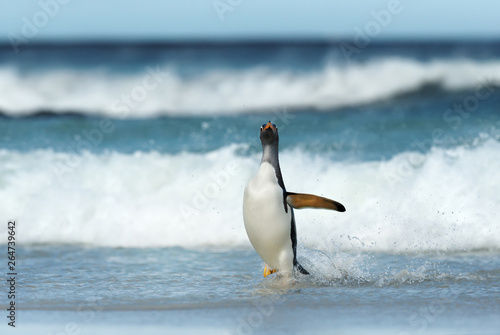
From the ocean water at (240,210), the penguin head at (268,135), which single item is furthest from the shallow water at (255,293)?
the penguin head at (268,135)

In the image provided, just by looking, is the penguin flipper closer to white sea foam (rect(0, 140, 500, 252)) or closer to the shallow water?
the shallow water

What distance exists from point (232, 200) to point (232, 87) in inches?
476

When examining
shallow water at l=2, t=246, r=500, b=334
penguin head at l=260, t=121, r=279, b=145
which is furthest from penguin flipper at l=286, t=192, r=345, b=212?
shallow water at l=2, t=246, r=500, b=334

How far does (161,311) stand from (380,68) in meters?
18.3

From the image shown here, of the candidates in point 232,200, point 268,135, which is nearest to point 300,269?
point 268,135

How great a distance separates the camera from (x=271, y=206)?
638 centimetres

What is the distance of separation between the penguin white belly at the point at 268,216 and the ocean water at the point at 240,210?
32 cm

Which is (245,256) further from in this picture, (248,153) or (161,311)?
(248,153)

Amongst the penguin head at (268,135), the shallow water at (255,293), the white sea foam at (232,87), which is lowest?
the shallow water at (255,293)

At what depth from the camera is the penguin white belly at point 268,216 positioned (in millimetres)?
6383

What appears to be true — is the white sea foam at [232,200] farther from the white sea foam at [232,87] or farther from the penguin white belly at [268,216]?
the white sea foam at [232,87]

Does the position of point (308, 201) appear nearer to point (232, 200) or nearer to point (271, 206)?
Result: point (271, 206)

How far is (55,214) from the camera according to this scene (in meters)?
9.98

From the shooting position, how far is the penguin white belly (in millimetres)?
6383
